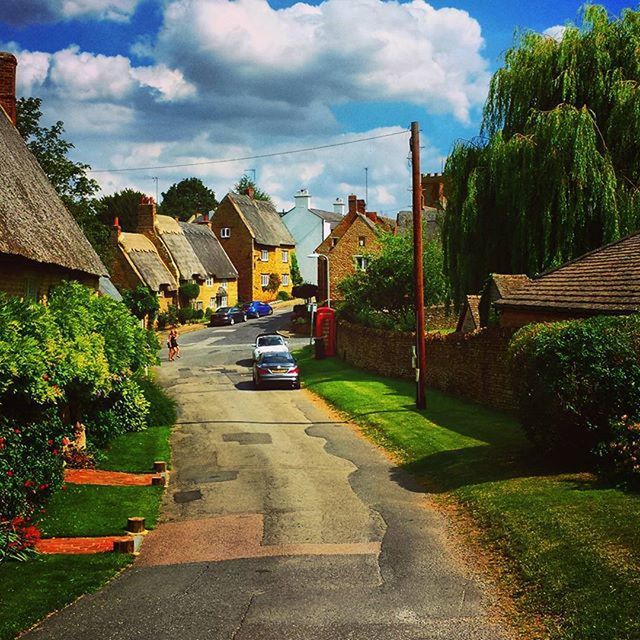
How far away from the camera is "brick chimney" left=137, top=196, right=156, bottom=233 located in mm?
70250

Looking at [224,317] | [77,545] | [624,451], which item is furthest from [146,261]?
[624,451]

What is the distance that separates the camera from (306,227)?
9806 centimetres

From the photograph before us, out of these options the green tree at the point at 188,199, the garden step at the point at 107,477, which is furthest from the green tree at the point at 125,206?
the garden step at the point at 107,477

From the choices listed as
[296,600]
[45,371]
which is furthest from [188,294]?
[296,600]

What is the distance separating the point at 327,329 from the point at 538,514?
35579mm

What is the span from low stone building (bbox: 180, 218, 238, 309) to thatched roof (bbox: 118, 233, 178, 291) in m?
6.43

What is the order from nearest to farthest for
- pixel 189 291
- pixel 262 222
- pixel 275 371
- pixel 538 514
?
1. pixel 538 514
2. pixel 275 371
3. pixel 189 291
4. pixel 262 222

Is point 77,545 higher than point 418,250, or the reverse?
point 418,250

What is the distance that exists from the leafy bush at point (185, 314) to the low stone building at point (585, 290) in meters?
45.7

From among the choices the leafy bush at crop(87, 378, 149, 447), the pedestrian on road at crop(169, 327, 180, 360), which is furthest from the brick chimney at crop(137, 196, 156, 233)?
the leafy bush at crop(87, 378, 149, 447)

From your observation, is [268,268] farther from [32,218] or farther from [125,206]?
[32,218]

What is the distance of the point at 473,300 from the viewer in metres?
32.9

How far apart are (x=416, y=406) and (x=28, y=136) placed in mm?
28595

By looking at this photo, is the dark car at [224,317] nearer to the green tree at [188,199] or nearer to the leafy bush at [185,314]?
the leafy bush at [185,314]
